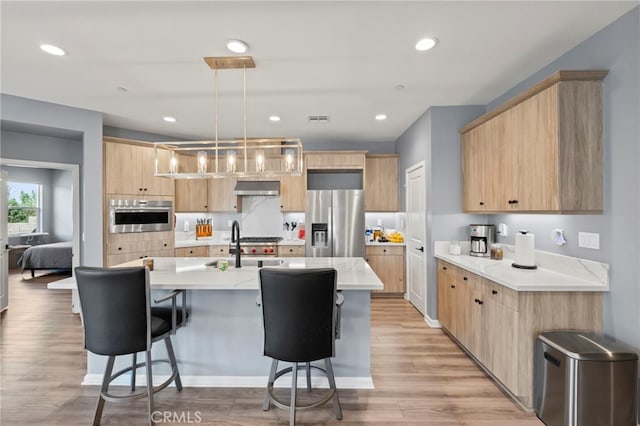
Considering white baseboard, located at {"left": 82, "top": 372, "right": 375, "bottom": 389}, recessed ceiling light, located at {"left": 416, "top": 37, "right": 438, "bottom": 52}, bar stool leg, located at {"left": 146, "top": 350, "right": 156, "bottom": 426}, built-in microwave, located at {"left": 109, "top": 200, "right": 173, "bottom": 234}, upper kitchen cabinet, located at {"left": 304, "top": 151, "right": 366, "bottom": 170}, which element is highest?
recessed ceiling light, located at {"left": 416, "top": 37, "right": 438, "bottom": 52}

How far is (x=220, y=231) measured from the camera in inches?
217

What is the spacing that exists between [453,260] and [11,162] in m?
5.52

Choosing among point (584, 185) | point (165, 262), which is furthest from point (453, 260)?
point (165, 262)

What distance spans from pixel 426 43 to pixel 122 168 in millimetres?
4207

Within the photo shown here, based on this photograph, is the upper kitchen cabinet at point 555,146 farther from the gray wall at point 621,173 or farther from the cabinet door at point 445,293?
the cabinet door at point 445,293

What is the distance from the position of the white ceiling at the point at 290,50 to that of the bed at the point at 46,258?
4497 millimetres

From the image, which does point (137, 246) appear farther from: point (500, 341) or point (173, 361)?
point (500, 341)

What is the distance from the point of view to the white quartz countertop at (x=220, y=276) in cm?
206

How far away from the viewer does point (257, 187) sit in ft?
16.5

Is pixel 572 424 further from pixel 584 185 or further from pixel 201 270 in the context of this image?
pixel 201 270

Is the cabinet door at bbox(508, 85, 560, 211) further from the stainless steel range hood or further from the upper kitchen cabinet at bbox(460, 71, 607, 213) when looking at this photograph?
the stainless steel range hood

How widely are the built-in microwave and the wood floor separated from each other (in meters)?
1.52

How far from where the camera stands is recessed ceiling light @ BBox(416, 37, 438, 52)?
2.17 metres

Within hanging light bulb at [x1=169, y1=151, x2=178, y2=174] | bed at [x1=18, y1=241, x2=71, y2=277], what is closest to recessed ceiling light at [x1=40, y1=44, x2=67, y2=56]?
hanging light bulb at [x1=169, y1=151, x2=178, y2=174]
